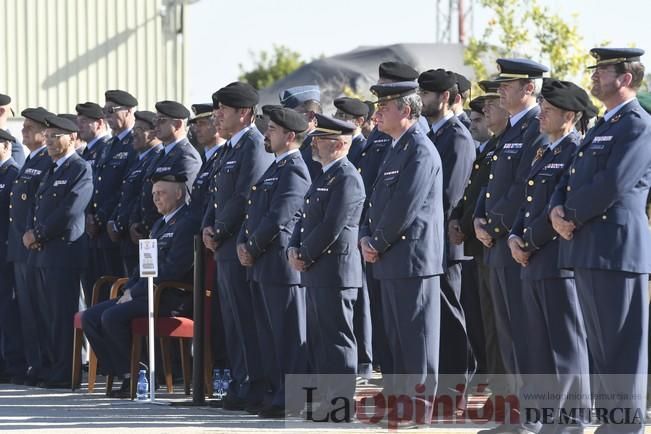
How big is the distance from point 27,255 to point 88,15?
30.7 feet

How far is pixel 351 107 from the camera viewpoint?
459 inches

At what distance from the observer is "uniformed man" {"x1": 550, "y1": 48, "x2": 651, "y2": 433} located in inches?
303

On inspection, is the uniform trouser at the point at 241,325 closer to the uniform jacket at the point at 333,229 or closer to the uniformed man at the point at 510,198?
the uniform jacket at the point at 333,229

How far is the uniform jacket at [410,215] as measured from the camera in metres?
8.99

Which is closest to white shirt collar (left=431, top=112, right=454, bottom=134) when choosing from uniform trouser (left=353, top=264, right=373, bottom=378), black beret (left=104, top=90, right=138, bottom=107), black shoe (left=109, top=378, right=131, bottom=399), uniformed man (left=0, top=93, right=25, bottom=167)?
uniform trouser (left=353, top=264, right=373, bottom=378)

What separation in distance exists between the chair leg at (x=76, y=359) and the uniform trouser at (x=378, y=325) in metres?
2.28

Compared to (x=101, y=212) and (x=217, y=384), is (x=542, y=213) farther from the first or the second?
(x=101, y=212)

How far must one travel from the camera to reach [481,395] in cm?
1052

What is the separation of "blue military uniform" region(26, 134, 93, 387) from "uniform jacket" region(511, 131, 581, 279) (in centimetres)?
460

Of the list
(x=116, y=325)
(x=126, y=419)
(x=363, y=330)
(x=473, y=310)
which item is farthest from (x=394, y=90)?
(x=116, y=325)

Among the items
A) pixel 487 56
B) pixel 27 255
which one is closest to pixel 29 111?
pixel 27 255

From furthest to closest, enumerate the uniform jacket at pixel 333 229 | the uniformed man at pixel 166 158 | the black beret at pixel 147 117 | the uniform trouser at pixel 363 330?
the black beret at pixel 147 117
the uniformed man at pixel 166 158
the uniform trouser at pixel 363 330
the uniform jacket at pixel 333 229

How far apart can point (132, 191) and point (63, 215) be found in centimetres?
69

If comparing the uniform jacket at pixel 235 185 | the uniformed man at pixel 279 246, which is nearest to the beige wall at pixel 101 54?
the uniform jacket at pixel 235 185
